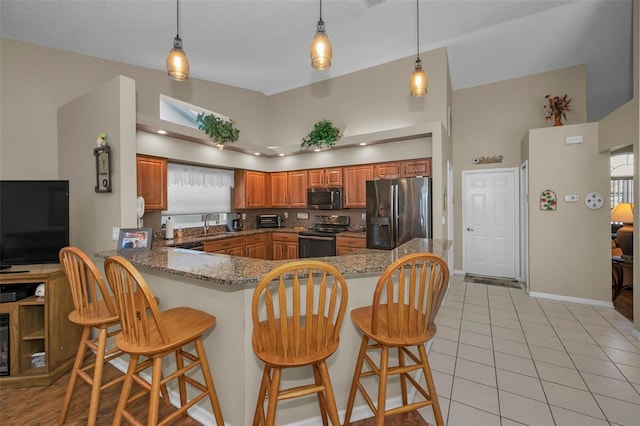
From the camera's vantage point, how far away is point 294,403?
1.72 metres

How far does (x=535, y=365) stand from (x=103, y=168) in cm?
437

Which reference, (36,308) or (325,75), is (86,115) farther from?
(325,75)

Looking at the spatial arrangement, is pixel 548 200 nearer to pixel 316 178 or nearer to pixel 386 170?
pixel 386 170

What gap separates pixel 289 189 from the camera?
223 inches

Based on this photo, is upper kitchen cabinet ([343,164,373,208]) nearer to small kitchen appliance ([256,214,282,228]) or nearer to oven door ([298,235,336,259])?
oven door ([298,235,336,259])

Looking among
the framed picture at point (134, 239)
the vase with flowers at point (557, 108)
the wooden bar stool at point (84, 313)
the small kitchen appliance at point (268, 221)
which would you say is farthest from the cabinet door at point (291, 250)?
the vase with flowers at point (557, 108)

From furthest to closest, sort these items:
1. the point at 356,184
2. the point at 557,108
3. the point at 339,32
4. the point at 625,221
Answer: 1. the point at 356,184
2. the point at 557,108
3. the point at 625,221
4. the point at 339,32

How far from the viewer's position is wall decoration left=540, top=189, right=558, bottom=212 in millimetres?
4152

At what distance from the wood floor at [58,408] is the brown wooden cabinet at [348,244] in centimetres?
278

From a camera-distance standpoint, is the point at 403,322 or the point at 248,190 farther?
the point at 248,190

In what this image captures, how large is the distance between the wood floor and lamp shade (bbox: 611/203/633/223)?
441 centimetres

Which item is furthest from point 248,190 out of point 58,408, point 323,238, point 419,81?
point 58,408

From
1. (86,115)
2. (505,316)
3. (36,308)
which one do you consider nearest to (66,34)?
(86,115)

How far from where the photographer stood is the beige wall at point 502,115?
15.6 ft
